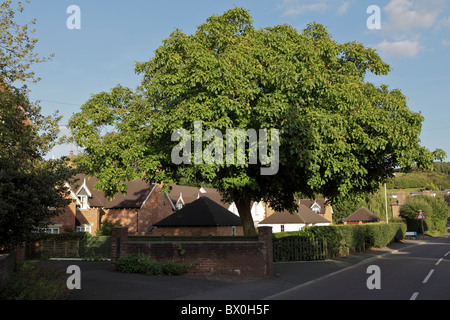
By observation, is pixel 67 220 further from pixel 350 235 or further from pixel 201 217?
pixel 350 235

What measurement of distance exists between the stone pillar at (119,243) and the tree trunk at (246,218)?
6404 millimetres

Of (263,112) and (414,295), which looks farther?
(263,112)

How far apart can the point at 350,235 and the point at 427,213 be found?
5164cm

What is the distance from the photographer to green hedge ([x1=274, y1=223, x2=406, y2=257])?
25219mm

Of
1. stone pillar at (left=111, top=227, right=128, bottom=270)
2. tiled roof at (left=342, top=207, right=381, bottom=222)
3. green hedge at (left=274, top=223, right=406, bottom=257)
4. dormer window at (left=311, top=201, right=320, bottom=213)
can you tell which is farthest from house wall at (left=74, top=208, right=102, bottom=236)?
dormer window at (left=311, top=201, right=320, bottom=213)

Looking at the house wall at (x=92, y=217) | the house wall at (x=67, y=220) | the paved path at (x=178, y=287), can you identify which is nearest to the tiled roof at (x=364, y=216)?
the house wall at (x=92, y=217)

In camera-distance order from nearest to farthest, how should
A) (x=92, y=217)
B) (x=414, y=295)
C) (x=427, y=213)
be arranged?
1. (x=414, y=295)
2. (x=92, y=217)
3. (x=427, y=213)

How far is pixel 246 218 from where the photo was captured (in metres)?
21.3

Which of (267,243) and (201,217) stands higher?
(201,217)

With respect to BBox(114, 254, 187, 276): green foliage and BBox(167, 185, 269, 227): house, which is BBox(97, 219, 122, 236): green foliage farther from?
BBox(114, 254, 187, 276): green foliage

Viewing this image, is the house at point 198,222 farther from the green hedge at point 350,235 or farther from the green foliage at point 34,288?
the green foliage at point 34,288

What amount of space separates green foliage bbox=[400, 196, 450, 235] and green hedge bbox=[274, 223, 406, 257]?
29.6 meters

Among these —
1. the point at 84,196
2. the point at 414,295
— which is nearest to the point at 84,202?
the point at 84,196
